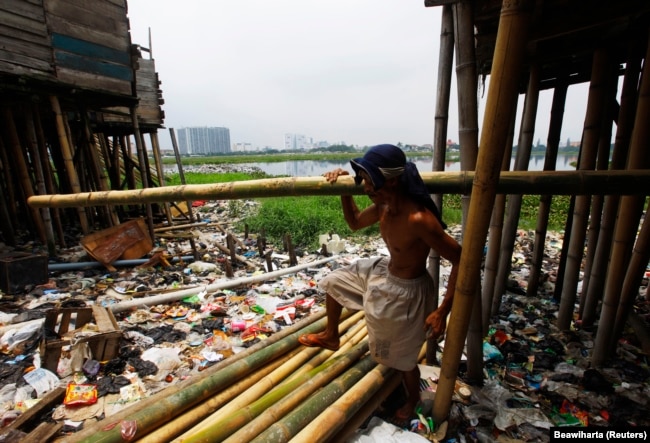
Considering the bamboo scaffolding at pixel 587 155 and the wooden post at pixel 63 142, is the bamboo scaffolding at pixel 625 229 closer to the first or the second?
the bamboo scaffolding at pixel 587 155

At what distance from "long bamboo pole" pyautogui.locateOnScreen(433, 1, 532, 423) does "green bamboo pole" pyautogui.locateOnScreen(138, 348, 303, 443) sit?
1284mm

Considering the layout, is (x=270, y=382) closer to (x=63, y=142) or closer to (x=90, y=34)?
(x=63, y=142)

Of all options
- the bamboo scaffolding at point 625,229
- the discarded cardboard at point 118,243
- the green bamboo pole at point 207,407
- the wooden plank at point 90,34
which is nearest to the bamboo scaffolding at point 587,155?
the bamboo scaffolding at point 625,229

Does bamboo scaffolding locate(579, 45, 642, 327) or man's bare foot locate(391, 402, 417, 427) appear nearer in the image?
man's bare foot locate(391, 402, 417, 427)

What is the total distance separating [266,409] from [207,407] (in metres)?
0.41

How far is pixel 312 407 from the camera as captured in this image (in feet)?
6.34

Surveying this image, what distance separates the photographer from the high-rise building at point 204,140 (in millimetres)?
115188

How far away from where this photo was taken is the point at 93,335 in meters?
3.04

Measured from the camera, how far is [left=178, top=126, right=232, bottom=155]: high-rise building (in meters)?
115

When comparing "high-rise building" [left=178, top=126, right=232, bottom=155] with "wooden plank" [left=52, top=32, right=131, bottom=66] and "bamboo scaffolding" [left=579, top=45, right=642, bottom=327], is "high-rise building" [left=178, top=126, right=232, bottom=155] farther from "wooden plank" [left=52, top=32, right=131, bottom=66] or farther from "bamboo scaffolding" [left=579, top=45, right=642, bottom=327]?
"bamboo scaffolding" [left=579, top=45, right=642, bottom=327]

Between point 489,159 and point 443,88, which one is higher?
point 443,88

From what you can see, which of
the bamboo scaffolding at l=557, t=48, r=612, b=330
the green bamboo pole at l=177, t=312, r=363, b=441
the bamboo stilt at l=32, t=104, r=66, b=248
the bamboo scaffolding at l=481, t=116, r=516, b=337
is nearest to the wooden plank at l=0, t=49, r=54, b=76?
the bamboo stilt at l=32, t=104, r=66, b=248

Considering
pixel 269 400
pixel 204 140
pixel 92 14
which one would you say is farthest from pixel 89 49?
pixel 204 140

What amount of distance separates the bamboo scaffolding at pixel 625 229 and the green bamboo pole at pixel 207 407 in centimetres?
284
